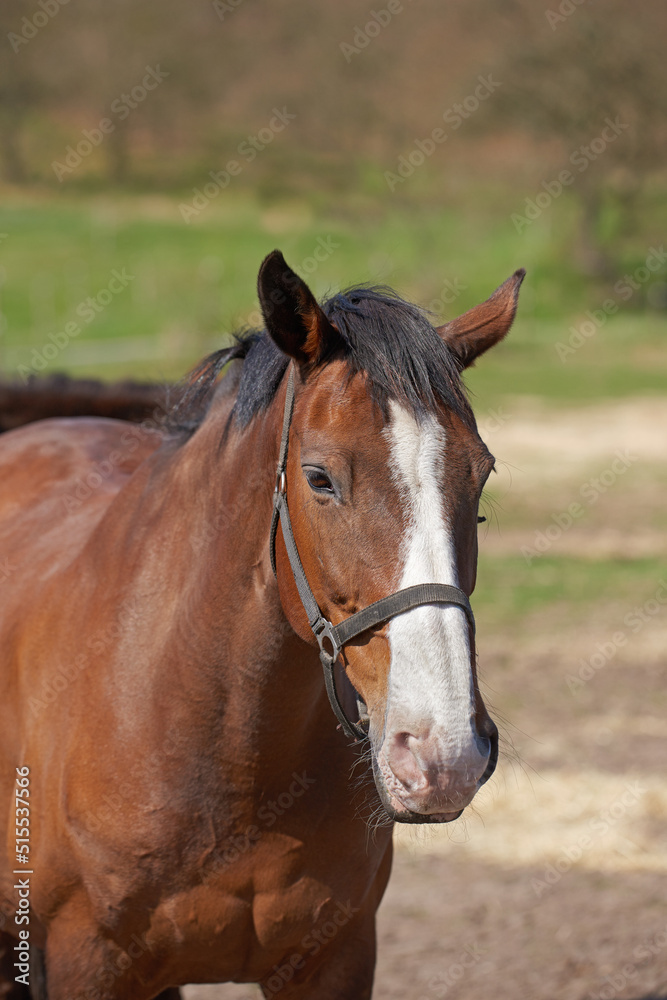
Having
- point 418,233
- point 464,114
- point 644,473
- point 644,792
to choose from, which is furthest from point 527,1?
point 644,792

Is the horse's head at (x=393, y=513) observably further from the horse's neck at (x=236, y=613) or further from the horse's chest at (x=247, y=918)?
the horse's chest at (x=247, y=918)

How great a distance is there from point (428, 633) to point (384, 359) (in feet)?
1.76

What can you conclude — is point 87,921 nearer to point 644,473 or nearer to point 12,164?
point 644,473

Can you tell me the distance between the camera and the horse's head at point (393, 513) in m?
1.75

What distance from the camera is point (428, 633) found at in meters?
1.76

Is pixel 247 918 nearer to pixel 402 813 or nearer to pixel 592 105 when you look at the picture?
pixel 402 813

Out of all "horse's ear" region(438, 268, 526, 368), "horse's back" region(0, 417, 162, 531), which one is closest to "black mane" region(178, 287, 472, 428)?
"horse's ear" region(438, 268, 526, 368)

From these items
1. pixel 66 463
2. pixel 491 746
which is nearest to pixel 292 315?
pixel 491 746

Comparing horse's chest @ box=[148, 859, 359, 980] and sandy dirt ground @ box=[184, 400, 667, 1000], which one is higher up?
horse's chest @ box=[148, 859, 359, 980]

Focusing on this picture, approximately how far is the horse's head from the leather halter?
1 centimetres

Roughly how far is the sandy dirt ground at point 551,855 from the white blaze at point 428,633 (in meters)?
0.45

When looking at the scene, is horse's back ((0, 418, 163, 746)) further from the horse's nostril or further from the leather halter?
the horse's nostril

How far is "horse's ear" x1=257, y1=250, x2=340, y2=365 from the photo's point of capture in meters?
1.94

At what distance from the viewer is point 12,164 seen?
1625 inches
